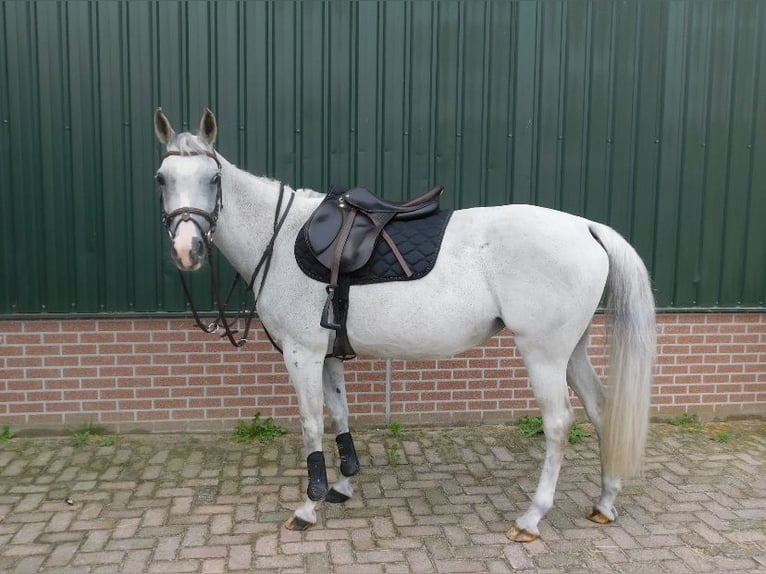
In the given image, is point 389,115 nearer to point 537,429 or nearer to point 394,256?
point 394,256

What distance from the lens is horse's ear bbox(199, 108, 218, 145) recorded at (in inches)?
A: 125

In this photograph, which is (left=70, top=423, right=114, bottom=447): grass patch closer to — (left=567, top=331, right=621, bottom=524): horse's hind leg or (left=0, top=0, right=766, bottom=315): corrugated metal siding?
(left=0, top=0, right=766, bottom=315): corrugated metal siding

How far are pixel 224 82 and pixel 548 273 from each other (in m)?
2.83

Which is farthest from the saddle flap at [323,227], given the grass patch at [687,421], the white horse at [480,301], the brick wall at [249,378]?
the grass patch at [687,421]

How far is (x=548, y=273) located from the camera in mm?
3246

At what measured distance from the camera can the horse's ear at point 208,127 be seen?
3.18 meters

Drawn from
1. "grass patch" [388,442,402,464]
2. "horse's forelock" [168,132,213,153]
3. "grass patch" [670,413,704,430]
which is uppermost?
"horse's forelock" [168,132,213,153]

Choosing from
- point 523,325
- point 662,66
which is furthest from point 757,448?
point 662,66

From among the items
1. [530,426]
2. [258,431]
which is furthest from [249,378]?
[530,426]

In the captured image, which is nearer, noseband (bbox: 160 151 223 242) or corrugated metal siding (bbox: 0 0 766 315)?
noseband (bbox: 160 151 223 242)

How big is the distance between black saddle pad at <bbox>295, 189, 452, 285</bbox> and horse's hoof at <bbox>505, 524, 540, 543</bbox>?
4.82ft

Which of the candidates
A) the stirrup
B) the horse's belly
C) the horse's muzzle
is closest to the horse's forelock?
the horse's muzzle

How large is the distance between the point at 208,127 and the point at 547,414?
2.32m

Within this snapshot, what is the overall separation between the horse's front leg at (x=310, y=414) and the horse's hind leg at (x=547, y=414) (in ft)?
3.53
